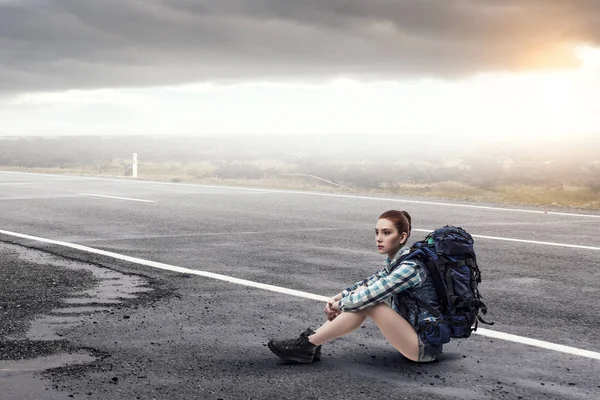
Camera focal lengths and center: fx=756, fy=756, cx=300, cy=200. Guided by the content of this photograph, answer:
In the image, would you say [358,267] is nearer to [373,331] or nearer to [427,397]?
[373,331]

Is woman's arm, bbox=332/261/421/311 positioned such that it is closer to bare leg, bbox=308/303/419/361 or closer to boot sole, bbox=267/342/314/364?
bare leg, bbox=308/303/419/361

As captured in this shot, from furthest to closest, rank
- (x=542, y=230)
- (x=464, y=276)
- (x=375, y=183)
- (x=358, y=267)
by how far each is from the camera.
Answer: (x=375, y=183) → (x=542, y=230) → (x=358, y=267) → (x=464, y=276)

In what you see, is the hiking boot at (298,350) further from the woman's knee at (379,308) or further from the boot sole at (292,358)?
the woman's knee at (379,308)

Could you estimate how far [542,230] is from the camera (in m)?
11.8

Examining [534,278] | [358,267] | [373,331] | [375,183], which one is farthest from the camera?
[375,183]

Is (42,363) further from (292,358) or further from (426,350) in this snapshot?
(426,350)

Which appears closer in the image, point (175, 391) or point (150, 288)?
point (175, 391)

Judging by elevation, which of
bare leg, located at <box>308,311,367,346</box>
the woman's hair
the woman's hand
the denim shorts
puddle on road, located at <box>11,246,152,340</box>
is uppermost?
the woman's hair

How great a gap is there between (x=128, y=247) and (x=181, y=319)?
4.16 meters

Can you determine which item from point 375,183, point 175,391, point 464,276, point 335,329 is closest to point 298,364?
point 335,329

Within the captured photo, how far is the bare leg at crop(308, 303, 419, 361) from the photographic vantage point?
15.9ft

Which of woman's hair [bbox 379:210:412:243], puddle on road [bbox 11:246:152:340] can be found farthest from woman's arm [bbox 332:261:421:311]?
puddle on road [bbox 11:246:152:340]

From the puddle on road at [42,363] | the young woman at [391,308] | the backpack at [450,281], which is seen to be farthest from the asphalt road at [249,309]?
the backpack at [450,281]

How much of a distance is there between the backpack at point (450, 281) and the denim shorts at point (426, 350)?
0.15 ft
